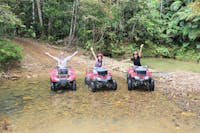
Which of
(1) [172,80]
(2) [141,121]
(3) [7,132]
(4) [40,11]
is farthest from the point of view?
Answer: (4) [40,11]

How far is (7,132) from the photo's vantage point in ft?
26.2

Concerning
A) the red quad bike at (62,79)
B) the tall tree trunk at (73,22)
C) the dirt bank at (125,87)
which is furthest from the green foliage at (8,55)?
the tall tree trunk at (73,22)

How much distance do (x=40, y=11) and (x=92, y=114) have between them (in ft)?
52.2

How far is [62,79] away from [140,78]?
9.35 feet

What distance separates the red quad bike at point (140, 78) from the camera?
12.0 m

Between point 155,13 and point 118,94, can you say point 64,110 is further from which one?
point 155,13

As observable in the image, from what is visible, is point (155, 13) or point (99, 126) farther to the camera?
point (155, 13)

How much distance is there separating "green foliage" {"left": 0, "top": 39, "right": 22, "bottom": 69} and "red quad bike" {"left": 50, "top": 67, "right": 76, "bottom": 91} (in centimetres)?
403

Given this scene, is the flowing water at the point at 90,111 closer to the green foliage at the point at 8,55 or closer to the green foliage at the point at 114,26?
the green foliage at the point at 8,55

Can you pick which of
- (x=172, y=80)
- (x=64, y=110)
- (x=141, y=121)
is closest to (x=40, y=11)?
(x=172, y=80)

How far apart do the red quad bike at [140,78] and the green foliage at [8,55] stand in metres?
6.24

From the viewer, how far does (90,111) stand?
9.77m

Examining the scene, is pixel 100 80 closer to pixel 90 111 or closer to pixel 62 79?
pixel 62 79

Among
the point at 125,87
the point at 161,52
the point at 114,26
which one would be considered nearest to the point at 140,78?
the point at 125,87
